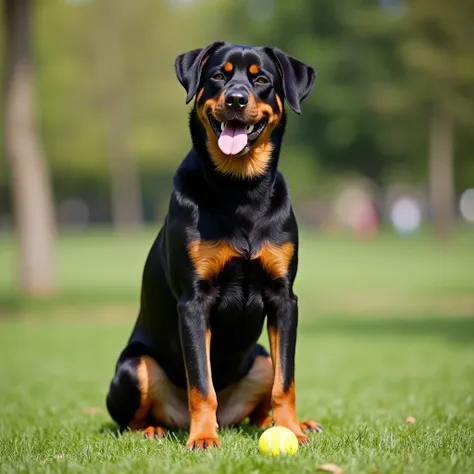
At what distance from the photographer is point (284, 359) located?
5.09 metres

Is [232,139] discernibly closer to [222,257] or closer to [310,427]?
[222,257]

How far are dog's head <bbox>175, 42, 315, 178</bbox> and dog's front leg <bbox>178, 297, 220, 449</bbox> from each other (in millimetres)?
876

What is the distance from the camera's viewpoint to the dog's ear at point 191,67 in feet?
17.5

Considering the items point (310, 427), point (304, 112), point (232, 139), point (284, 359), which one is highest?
point (232, 139)

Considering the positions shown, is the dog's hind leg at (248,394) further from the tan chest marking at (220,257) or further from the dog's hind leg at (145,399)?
the tan chest marking at (220,257)

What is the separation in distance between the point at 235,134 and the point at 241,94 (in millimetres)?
277

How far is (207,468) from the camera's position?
4.11 metres

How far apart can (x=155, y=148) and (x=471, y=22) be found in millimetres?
20393

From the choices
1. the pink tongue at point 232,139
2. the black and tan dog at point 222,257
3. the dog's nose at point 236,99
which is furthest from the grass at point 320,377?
the dog's nose at point 236,99

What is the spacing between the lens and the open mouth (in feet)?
16.6

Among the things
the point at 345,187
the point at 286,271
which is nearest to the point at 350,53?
the point at 345,187

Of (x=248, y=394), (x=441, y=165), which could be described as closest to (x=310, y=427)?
(x=248, y=394)

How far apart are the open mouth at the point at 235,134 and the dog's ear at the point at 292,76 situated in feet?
0.93

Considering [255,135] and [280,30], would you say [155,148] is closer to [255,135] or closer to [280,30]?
[280,30]
